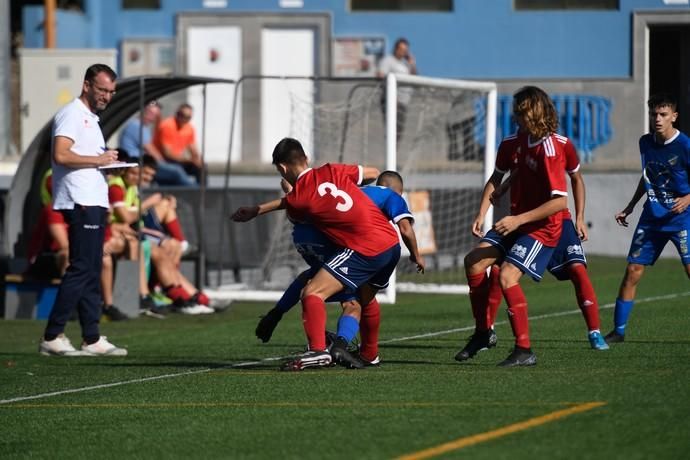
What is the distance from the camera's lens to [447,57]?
91.8 feet

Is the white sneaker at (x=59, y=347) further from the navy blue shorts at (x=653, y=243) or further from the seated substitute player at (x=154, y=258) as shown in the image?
the navy blue shorts at (x=653, y=243)

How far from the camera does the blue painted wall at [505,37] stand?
27.8 meters

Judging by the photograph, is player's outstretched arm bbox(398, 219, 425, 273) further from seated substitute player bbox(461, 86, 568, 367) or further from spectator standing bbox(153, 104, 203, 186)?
spectator standing bbox(153, 104, 203, 186)

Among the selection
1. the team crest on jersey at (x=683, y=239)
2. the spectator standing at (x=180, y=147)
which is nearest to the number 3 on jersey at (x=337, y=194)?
the team crest on jersey at (x=683, y=239)

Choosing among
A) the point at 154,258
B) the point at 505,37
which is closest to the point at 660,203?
the point at 154,258

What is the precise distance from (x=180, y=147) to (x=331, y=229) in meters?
12.9

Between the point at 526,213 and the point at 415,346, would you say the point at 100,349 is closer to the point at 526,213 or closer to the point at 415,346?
the point at 415,346

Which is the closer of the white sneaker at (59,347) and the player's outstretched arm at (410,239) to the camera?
the player's outstretched arm at (410,239)

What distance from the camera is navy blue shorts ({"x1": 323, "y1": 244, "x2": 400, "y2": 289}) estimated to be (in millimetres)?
10367

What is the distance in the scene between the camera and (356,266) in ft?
34.1

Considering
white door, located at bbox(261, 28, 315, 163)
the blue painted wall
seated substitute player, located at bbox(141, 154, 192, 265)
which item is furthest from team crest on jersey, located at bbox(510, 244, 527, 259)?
white door, located at bbox(261, 28, 315, 163)

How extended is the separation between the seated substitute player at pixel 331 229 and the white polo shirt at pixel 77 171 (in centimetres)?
220

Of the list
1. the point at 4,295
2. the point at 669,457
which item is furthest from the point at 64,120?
the point at 669,457

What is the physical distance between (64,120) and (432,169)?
10.7m
